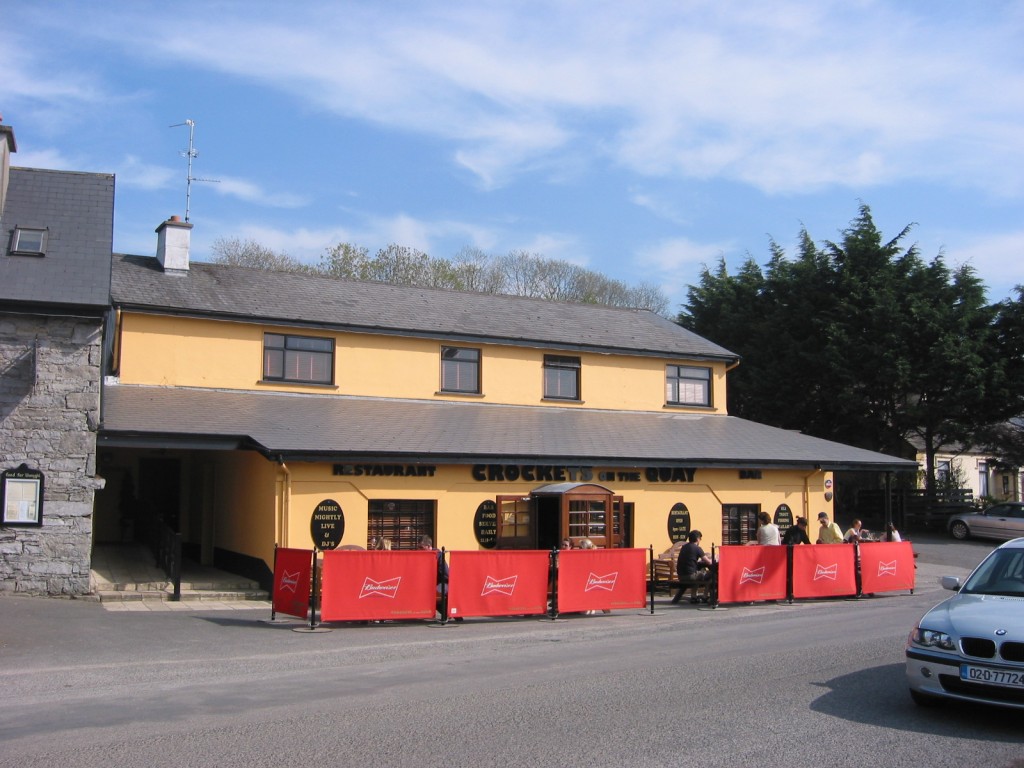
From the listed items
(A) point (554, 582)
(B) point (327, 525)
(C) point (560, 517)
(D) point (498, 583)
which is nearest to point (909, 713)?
(D) point (498, 583)

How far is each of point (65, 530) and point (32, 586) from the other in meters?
1.01

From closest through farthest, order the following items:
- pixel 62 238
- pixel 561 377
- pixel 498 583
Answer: pixel 498 583
pixel 62 238
pixel 561 377

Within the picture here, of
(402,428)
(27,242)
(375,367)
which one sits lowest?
(402,428)

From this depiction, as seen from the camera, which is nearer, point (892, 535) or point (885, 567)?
point (885, 567)

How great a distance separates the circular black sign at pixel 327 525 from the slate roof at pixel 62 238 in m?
5.47

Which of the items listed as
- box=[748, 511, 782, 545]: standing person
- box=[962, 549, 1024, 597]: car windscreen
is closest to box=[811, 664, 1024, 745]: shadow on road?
box=[962, 549, 1024, 597]: car windscreen

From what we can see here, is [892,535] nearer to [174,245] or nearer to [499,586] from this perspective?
[499,586]

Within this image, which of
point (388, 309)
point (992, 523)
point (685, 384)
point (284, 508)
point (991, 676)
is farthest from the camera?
→ point (992, 523)

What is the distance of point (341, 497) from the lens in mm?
19109

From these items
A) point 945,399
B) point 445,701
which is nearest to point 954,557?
point 945,399

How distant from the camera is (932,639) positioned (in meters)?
8.12

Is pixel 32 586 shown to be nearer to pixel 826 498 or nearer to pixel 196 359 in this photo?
pixel 196 359

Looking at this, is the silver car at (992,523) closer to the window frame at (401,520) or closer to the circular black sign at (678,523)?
the circular black sign at (678,523)

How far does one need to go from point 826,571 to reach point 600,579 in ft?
17.0
